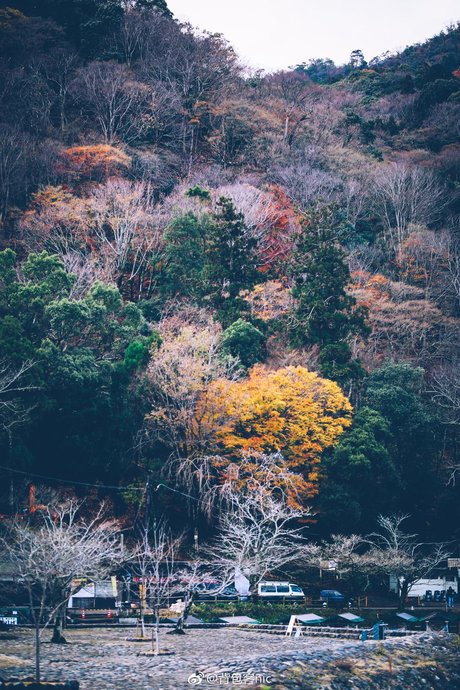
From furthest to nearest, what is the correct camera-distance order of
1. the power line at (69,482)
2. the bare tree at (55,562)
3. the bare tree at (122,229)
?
the bare tree at (122,229) → the power line at (69,482) → the bare tree at (55,562)

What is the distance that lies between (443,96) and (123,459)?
56.8 meters

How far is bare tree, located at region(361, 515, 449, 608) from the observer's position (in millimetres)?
39594

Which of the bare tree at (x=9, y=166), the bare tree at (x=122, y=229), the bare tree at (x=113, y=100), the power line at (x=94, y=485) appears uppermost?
the bare tree at (x=113, y=100)

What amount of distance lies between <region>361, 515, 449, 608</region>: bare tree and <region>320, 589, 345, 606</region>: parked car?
71.2 inches

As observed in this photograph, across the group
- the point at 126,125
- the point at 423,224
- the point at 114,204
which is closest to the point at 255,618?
the point at 114,204

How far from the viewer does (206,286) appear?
48031 millimetres

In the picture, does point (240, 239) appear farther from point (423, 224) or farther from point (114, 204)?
point (423, 224)

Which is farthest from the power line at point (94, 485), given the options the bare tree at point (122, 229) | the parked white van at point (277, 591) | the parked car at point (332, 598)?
the bare tree at point (122, 229)

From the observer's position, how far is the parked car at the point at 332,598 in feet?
126

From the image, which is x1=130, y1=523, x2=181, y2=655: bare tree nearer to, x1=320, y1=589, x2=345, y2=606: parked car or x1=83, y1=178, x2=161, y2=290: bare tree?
x1=320, y1=589, x2=345, y2=606: parked car

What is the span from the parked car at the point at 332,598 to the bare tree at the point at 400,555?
5.94 feet

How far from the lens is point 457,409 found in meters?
47.9

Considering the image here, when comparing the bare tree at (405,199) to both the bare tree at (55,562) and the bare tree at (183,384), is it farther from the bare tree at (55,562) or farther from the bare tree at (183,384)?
the bare tree at (55,562)

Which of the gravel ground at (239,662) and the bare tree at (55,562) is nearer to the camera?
the gravel ground at (239,662)
